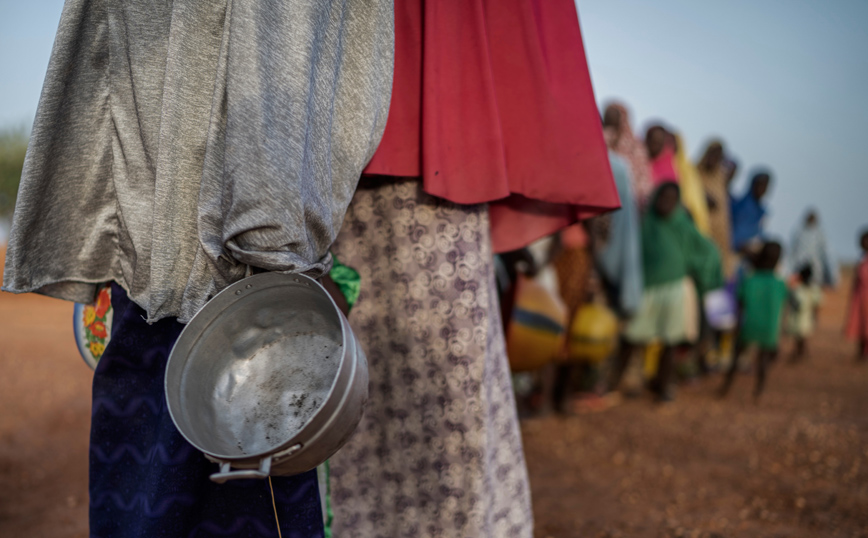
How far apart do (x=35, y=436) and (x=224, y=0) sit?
13.1 ft

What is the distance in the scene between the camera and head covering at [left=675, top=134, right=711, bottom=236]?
6466mm

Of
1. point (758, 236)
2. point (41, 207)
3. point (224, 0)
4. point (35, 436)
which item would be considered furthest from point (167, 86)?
point (758, 236)

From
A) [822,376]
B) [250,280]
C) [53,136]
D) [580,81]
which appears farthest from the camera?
[822,376]

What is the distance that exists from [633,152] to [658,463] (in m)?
3.10

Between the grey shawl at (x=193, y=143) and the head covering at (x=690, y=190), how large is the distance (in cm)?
560

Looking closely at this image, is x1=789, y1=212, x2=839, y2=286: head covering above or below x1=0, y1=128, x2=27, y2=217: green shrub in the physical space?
below

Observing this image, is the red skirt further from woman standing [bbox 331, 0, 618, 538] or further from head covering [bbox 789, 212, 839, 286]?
head covering [bbox 789, 212, 839, 286]

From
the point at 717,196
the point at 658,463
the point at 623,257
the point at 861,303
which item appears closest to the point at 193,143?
the point at 658,463

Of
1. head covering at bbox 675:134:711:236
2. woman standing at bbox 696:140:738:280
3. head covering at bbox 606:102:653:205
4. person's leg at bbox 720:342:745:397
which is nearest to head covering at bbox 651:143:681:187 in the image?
head covering at bbox 675:134:711:236

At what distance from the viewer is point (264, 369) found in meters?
1.42

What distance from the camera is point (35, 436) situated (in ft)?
13.8

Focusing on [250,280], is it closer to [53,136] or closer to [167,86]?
[167,86]

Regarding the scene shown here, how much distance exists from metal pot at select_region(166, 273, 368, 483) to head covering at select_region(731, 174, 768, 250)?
722cm

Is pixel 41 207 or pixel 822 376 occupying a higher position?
pixel 41 207
